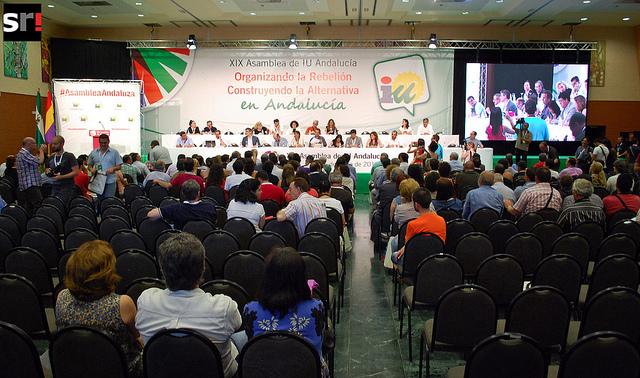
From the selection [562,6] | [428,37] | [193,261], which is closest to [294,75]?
[428,37]

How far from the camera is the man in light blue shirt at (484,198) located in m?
7.41

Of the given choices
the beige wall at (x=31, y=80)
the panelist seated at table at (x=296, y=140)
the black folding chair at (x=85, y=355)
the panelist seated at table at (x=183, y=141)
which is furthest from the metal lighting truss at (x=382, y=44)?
the black folding chair at (x=85, y=355)

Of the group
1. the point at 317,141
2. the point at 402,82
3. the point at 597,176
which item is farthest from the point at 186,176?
the point at 402,82

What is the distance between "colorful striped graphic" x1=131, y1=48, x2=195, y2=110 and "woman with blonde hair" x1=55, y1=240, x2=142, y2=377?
58.6ft

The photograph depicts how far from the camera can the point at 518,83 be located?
19.5 meters

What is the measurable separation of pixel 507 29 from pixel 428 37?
2638 millimetres

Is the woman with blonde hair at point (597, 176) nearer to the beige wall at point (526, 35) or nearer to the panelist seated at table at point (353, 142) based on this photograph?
the panelist seated at table at point (353, 142)

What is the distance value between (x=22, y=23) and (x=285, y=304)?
10.4 meters

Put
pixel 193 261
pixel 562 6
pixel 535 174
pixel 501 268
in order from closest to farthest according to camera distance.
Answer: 1. pixel 193 261
2. pixel 501 268
3. pixel 535 174
4. pixel 562 6

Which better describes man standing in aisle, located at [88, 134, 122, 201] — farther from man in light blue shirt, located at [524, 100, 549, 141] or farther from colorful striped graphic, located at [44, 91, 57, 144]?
man in light blue shirt, located at [524, 100, 549, 141]

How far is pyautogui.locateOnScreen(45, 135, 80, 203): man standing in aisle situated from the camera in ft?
30.5

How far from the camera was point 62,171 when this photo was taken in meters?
9.34

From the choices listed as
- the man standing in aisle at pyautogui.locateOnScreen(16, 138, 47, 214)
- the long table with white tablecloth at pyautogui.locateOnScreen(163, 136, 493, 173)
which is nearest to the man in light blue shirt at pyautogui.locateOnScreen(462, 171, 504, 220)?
the man standing in aisle at pyautogui.locateOnScreen(16, 138, 47, 214)

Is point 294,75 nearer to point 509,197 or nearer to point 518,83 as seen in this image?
point 518,83
